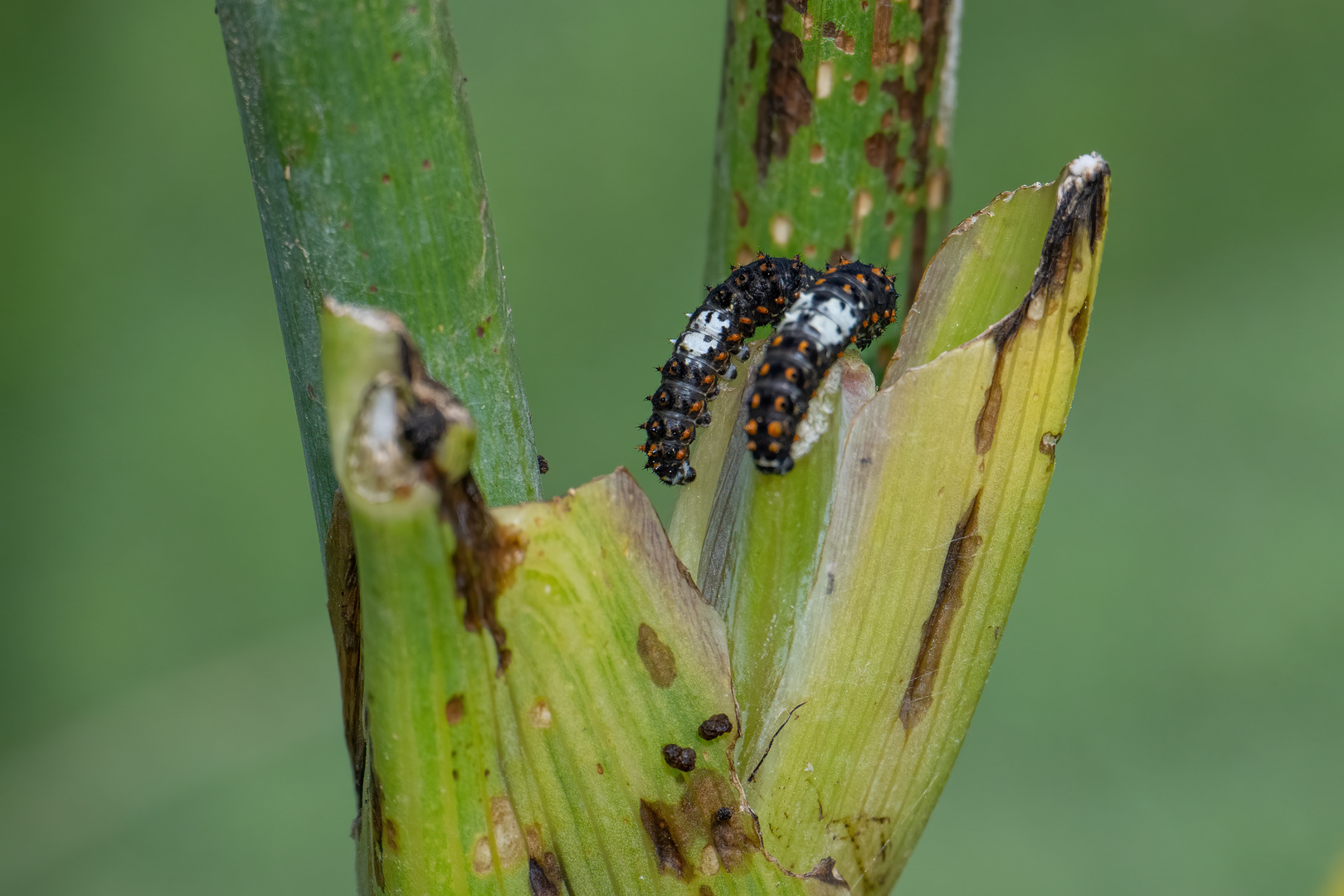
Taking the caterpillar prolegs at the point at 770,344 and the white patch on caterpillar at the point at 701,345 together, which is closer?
the caterpillar prolegs at the point at 770,344

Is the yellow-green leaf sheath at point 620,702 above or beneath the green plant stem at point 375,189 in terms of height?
beneath

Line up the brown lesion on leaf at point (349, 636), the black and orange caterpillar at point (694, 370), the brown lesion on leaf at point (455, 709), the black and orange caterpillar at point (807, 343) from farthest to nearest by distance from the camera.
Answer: the black and orange caterpillar at point (694, 370) → the black and orange caterpillar at point (807, 343) → the brown lesion on leaf at point (349, 636) → the brown lesion on leaf at point (455, 709)

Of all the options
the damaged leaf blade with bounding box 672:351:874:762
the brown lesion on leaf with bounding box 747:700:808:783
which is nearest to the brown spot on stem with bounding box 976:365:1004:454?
the damaged leaf blade with bounding box 672:351:874:762

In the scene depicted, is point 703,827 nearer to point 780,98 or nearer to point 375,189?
point 375,189

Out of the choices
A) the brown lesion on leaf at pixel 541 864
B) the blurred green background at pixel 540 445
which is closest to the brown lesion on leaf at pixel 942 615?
the brown lesion on leaf at pixel 541 864

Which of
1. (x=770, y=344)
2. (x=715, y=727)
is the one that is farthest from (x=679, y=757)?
(x=770, y=344)

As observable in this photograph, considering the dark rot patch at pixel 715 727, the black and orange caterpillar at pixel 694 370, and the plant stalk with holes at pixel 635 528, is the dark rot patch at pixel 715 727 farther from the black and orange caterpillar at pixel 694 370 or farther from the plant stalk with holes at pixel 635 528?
the black and orange caterpillar at pixel 694 370
